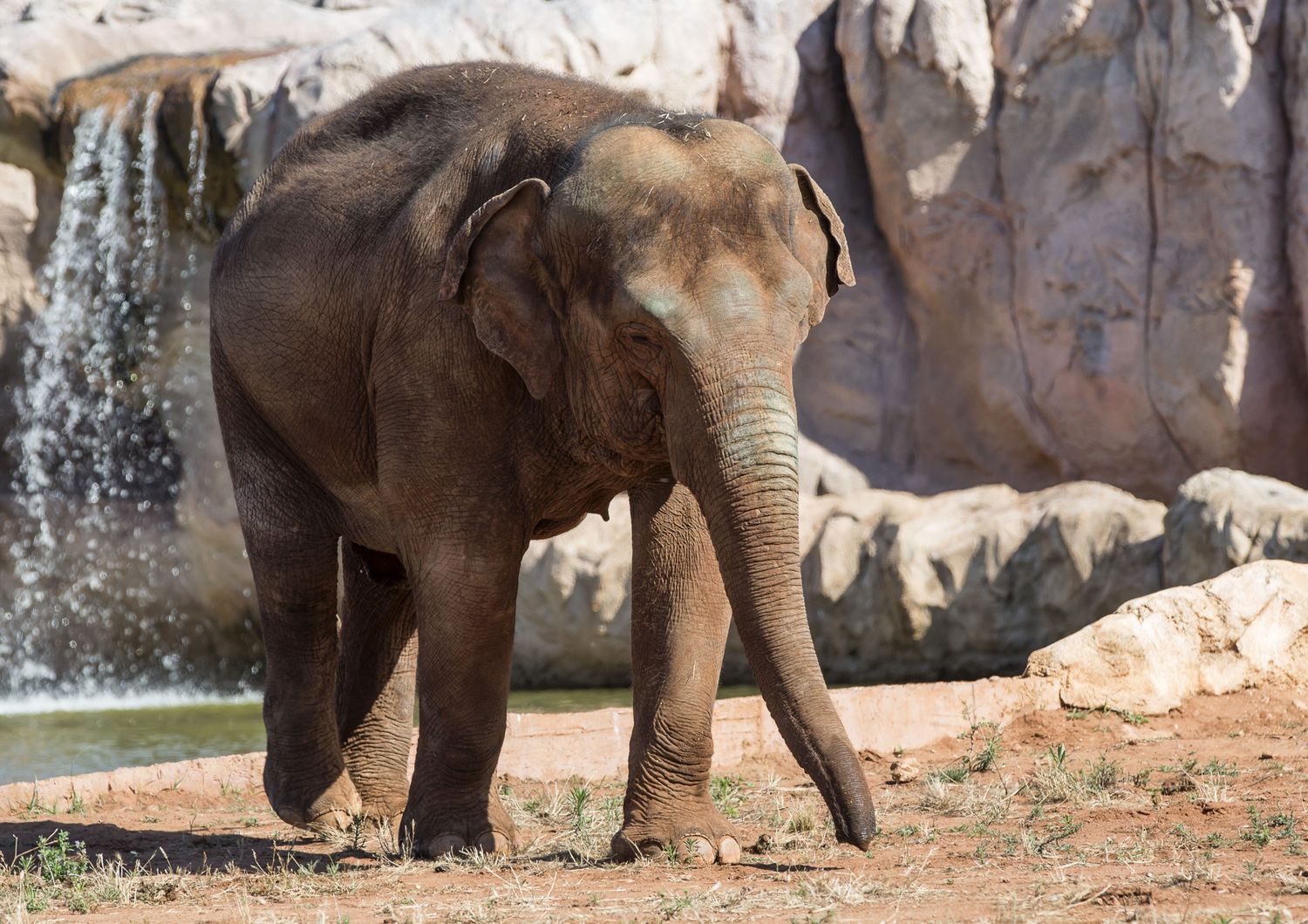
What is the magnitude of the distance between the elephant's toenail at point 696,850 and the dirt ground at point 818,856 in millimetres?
72

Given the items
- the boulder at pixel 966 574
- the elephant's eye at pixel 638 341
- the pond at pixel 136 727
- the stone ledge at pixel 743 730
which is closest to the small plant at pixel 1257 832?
the elephant's eye at pixel 638 341

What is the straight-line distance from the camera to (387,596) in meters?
7.15

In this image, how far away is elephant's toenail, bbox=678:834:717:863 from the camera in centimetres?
520

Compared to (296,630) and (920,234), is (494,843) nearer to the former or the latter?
(296,630)

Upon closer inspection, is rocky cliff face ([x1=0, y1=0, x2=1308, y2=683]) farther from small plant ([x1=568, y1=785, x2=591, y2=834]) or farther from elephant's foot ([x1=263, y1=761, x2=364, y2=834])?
elephant's foot ([x1=263, y1=761, x2=364, y2=834])

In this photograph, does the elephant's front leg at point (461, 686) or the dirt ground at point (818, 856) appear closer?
the dirt ground at point (818, 856)

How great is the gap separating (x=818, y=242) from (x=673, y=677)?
1409 mm

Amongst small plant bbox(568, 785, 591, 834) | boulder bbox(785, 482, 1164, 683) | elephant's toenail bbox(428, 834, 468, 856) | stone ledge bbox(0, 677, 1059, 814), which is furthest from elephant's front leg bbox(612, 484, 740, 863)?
boulder bbox(785, 482, 1164, 683)

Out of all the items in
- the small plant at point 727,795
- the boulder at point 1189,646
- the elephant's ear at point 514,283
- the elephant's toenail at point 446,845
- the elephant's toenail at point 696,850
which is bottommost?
the elephant's toenail at point 446,845

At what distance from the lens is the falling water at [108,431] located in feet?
56.0

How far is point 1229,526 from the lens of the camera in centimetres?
1238

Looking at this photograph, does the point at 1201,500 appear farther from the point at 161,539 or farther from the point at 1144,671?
the point at 161,539

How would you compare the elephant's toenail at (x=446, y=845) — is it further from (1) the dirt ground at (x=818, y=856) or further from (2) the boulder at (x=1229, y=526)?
(2) the boulder at (x=1229, y=526)

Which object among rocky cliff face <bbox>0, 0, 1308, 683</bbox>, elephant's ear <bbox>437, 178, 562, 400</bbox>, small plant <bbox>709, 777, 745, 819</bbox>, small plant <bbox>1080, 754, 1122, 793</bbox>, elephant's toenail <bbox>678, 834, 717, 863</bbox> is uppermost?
rocky cliff face <bbox>0, 0, 1308, 683</bbox>
